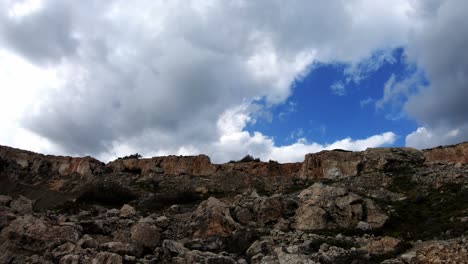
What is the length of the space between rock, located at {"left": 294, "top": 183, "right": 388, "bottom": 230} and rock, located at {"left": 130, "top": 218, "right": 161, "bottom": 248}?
21.5ft

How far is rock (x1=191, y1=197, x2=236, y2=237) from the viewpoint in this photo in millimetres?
19939

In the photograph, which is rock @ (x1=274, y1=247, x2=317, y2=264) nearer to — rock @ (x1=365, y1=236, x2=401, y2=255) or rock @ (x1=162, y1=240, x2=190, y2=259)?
rock @ (x1=365, y1=236, x2=401, y2=255)

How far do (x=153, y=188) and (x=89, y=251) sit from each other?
70.4ft

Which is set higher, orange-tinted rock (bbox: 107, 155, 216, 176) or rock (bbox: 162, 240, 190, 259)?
orange-tinted rock (bbox: 107, 155, 216, 176)

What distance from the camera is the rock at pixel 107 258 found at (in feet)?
48.2

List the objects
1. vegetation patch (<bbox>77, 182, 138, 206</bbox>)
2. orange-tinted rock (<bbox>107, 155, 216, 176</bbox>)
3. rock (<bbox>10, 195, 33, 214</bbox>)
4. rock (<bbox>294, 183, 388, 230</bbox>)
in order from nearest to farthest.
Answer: rock (<bbox>294, 183, 388, 230</bbox>) → rock (<bbox>10, 195, 33, 214</bbox>) → vegetation patch (<bbox>77, 182, 138, 206</bbox>) → orange-tinted rock (<bbox>107, 155, 216, 176</bbox>)

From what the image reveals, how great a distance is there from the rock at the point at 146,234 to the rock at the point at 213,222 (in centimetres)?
221

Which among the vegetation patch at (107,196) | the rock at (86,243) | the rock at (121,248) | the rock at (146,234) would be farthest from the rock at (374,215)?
the vegetation patch at (107,196)

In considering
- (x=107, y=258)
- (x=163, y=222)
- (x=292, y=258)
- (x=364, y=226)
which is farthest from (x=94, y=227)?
(x=364, y=226)

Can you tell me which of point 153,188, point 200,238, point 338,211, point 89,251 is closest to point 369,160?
point 338,211

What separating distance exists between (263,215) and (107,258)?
365 inches

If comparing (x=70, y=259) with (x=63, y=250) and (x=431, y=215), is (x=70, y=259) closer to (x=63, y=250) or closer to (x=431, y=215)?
(x=63, y=250)

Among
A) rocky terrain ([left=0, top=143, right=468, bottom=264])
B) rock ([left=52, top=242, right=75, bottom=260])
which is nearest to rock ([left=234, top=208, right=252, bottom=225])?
rocky terrain ([left=0, top=143, right=468, bottom=264])

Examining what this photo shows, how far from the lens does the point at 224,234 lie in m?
19.6
